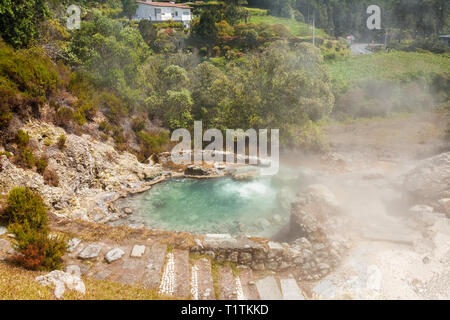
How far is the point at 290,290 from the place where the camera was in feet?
35.2

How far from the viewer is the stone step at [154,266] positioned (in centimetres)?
1011

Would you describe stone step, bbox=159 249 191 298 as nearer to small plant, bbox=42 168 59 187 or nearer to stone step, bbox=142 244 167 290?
stone step, bbox=142 244 167 290

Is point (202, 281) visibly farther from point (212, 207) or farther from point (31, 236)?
point (212, 207)

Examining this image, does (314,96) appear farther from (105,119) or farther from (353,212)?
(105,119)

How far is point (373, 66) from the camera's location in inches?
1843

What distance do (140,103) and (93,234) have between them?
16970mm

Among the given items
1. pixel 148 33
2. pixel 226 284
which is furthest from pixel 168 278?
pixel 148 33

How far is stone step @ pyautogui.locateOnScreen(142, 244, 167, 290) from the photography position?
10109 mm

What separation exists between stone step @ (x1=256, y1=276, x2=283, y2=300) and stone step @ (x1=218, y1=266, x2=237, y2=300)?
3.31 feet

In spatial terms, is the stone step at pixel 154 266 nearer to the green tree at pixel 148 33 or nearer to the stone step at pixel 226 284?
the stone step at pixel 226 284

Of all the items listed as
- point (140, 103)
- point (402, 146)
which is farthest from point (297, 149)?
point (140, 103)

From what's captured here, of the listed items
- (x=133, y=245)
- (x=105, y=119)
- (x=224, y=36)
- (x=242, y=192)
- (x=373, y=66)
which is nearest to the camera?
(x=133, y=245)
